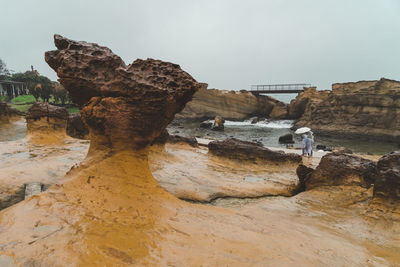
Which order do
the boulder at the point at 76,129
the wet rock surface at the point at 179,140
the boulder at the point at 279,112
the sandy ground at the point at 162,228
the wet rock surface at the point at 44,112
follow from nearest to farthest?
the sandy ground at the point at 162,228, the wet rock surface at the point at 44,112, the wet rock surface at the point at 179,140, the boulder at the point at 76,129, the boulder at the point at 279,112

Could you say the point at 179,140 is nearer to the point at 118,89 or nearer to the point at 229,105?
the point at 118,89

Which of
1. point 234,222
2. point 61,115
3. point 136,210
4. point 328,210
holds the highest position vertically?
point 61,115

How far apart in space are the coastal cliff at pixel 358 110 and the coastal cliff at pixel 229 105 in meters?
7.52

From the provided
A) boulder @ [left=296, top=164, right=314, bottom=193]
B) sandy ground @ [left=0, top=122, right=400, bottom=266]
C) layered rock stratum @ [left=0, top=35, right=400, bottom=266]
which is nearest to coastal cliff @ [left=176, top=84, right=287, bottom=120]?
boulder @ [left=296, top=164, right=314, bottom=193]

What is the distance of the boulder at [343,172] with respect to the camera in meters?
3.71

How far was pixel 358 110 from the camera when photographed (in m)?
22.8

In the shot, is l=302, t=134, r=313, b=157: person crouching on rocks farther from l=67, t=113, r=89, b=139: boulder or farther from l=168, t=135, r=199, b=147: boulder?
l=67, t=113, r=89, b=139: boulder

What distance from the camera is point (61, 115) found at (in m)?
6.79

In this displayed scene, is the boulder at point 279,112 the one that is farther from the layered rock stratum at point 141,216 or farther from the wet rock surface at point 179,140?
the layered rock stratum at point 141,216

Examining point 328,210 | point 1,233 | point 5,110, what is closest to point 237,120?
point 5,110

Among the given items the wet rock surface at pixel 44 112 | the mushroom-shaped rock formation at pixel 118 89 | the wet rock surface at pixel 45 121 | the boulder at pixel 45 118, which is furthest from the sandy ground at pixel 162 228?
the wet rock surface at pixel 44 112

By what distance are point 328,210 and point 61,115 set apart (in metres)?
7.14

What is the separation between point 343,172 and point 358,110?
23.3 metres

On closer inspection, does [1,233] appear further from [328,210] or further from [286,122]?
[286,122]
